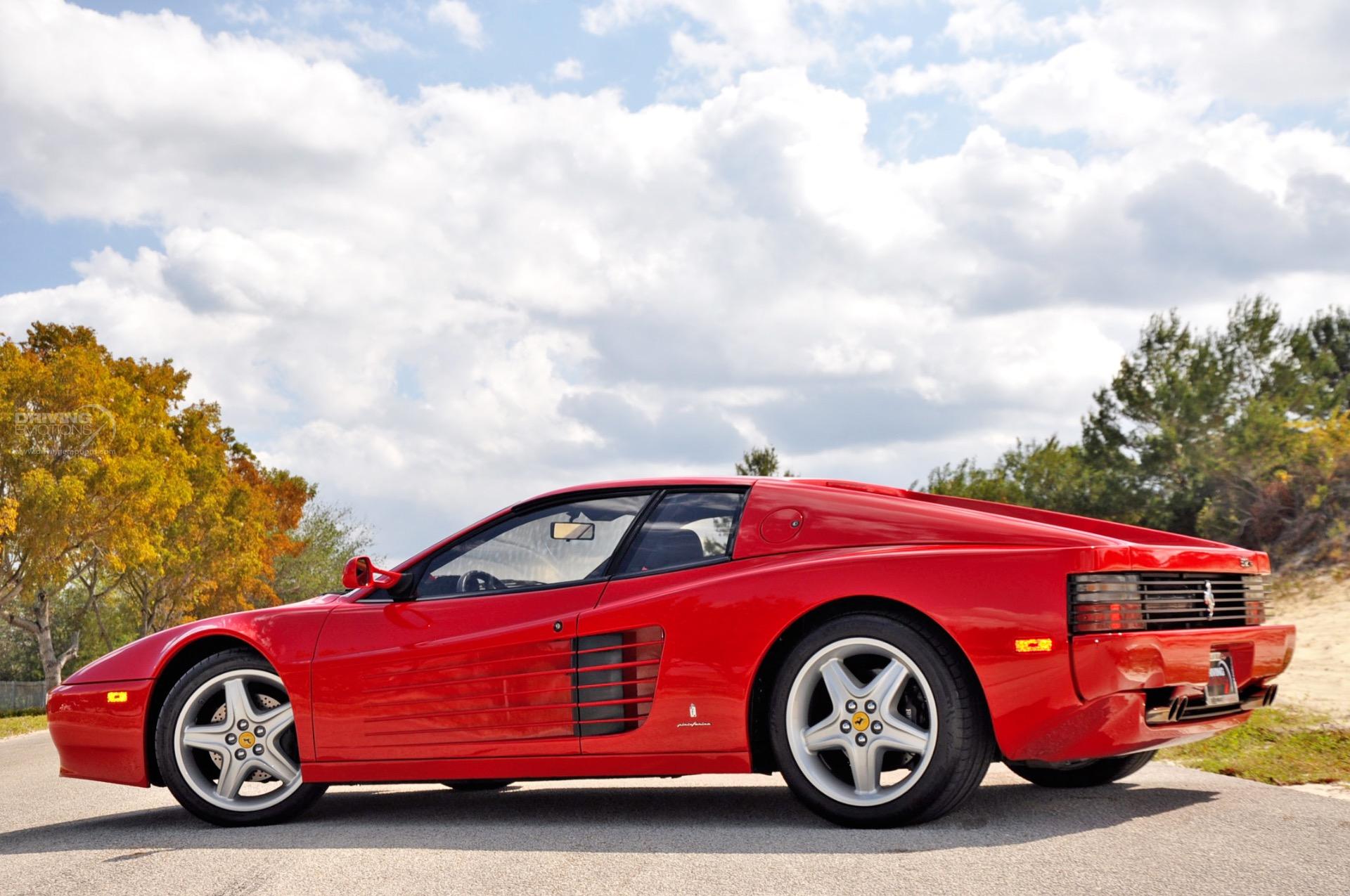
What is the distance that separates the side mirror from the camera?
5.55 metres

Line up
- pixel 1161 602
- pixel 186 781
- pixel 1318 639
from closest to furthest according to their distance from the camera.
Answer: pixel 1161 602
pixel 186 781
pixel 1318 639

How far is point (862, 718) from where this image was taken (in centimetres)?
451

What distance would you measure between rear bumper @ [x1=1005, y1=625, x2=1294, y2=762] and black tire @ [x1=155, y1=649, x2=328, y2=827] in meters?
3.11

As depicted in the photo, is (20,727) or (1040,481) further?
(1040,481)

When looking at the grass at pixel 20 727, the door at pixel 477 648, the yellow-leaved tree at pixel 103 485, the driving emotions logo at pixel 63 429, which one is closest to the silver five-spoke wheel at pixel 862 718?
the door at pixel 477 648

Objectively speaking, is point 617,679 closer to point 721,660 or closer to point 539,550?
point 721,660

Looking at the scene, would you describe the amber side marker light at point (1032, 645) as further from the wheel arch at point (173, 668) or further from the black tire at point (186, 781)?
the wheel arch at point (173, 668)

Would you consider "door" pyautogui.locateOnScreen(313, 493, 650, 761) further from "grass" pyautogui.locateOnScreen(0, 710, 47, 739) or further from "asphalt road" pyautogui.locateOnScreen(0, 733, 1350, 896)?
"grass" pyautogui.locateOnScreen(0, 710, 47, 739)

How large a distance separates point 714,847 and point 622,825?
0.69 m

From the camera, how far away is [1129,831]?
4359 mm

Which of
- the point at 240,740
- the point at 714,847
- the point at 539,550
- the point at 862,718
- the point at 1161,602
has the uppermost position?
the point at 539,550

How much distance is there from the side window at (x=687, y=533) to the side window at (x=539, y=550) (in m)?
0.11

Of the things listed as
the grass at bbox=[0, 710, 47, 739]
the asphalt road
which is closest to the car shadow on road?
the asphalt road

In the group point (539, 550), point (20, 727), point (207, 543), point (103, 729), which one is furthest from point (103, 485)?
point (539, 550)
